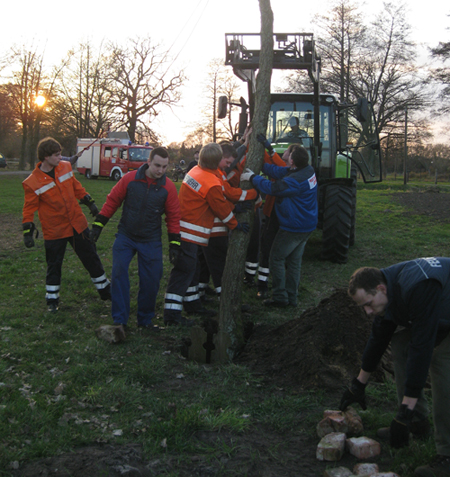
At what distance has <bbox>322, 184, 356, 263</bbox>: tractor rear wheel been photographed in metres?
8.38

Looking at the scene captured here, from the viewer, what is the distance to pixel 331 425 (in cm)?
318

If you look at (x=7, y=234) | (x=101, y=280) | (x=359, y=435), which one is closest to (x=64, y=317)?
(x=101, y=280)

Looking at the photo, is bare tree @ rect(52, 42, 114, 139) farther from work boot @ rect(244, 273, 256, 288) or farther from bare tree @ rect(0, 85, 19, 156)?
work boot @ rect(244, 273, 256, 288)

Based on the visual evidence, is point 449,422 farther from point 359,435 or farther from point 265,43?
point 265,43

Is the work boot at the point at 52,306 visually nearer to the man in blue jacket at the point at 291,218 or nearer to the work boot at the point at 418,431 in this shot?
the man in blue jacket at the point at 291,218

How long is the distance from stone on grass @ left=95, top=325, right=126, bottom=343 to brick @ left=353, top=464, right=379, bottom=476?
2659mm

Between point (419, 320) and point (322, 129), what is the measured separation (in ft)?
22.1

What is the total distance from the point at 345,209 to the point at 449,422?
5.84 metres

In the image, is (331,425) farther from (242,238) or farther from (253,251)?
(253,251)

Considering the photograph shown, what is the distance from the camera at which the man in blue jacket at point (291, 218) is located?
6.02 meters

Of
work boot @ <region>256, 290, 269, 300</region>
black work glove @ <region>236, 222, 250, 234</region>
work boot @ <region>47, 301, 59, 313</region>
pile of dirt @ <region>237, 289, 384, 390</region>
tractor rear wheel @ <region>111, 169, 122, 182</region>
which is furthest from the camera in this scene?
tractor rear wheel @ <region>111, 169, 122, 182</region>

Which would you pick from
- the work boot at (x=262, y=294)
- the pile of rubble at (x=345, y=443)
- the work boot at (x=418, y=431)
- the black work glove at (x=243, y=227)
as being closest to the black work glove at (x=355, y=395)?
the pile of rubble at (x=345, y=443)

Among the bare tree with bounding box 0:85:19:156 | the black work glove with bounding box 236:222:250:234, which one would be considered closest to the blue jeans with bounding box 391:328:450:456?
the black work glove with bounding box 236:222:250:234

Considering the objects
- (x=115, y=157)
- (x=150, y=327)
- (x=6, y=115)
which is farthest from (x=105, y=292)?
(x=6, y=115)
